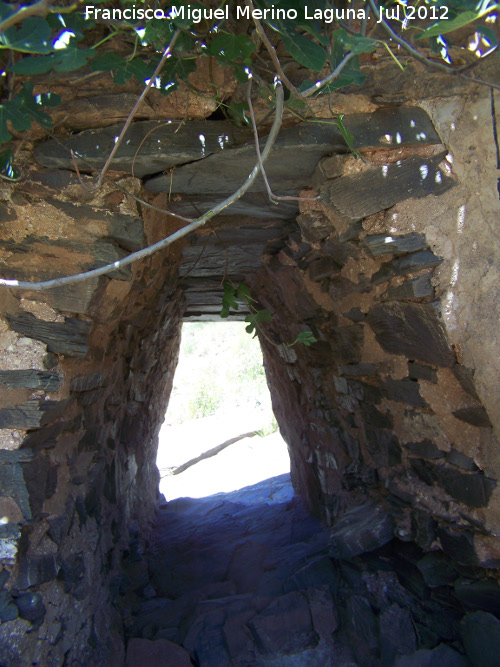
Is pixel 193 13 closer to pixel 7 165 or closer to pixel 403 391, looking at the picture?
pixel 7 165

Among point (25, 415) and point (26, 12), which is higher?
point (26, 12)

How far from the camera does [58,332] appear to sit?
1665 mm

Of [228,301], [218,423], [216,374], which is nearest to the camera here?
[228,301]

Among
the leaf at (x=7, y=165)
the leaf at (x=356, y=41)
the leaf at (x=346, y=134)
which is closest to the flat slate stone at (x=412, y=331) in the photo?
the leaf at (x=346, y=134)

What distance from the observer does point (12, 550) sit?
1575mm

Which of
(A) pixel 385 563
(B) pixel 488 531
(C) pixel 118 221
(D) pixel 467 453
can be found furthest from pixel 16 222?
(A) pixel 385 563

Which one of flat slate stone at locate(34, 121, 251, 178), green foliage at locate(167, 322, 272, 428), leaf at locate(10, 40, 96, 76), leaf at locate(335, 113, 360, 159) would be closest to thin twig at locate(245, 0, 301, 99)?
leaf at locate(335, 113, 360, 159)

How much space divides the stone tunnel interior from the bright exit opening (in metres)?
3.35

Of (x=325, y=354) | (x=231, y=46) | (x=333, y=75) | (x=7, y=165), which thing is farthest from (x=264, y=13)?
(x=325, y=354)

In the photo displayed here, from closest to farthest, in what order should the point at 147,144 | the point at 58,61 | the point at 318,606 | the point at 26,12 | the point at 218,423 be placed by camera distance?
the point at 26,12 < the point at 58,61 < the point at 147,144 < the point at 318,606 < the point at 218,423

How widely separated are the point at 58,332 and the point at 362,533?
1.63 m

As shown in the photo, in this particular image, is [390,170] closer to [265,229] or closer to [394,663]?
[265,229]

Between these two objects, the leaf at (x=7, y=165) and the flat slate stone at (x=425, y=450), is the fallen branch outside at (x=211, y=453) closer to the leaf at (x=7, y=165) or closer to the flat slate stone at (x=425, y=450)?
the flat slate stone at (x=425, y=450)

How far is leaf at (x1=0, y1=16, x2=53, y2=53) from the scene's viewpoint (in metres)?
1.09
